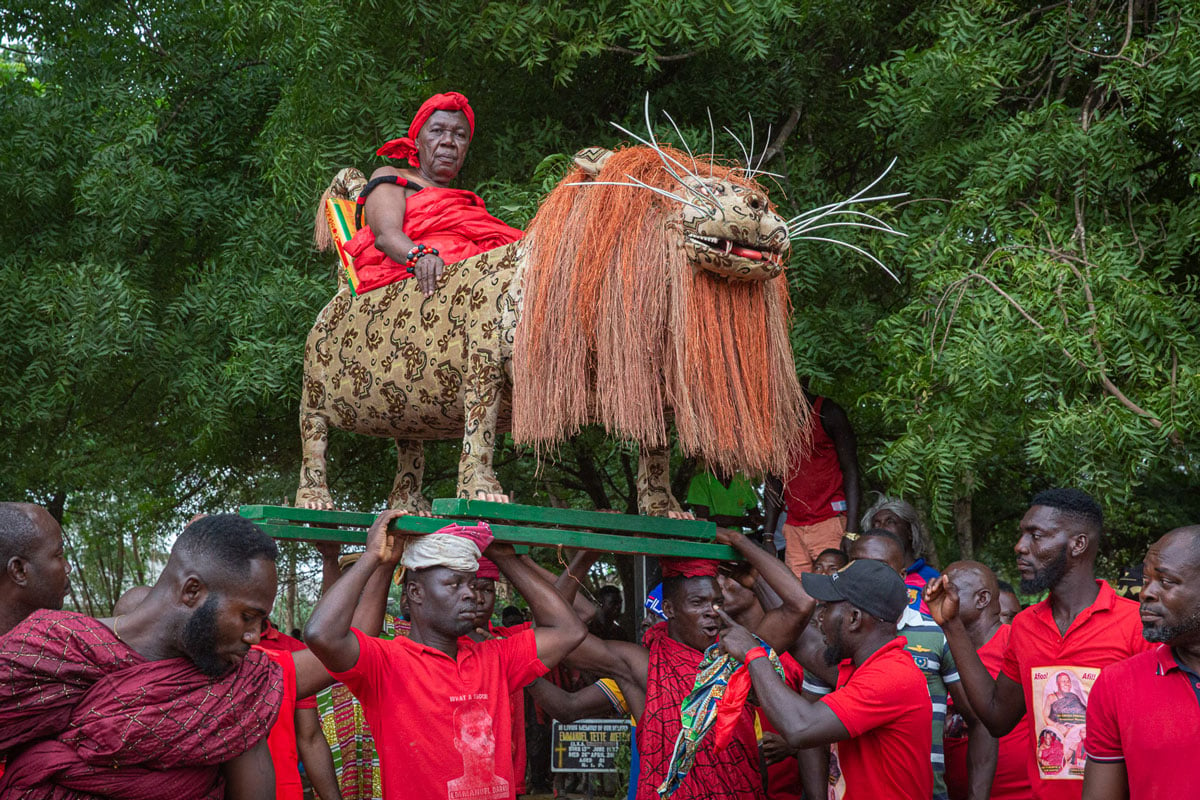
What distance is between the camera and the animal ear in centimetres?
477

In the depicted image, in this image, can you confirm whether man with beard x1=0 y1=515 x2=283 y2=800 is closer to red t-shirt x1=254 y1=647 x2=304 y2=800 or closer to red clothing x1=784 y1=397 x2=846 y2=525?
red t-shirt x1=254 y1=647 x2=304 y2=800

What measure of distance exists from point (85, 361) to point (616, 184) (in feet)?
18.2

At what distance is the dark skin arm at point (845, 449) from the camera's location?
717cm

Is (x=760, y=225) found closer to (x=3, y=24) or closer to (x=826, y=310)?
(x=826, y=310)

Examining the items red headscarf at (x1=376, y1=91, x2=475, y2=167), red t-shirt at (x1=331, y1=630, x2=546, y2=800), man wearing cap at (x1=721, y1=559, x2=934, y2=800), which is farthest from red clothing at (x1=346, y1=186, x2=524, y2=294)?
man wearing cap at (x1=721, y1=559, x2=934, y2=800)

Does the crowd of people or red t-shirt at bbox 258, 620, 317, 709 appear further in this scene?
red t-shirt at bbox 258, 620, 317, 709

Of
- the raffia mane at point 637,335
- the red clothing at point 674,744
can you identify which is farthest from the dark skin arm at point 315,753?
the raffia mane at point 637,335

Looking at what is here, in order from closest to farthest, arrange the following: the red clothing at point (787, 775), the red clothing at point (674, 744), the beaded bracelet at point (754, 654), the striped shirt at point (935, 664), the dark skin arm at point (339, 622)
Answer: the dark skin arm at point (339, 622), the beaded bracelet at point (754, 654), the red clothing at point (674, 744), the striped shirt at point (935, 664), the red clothing at point (787, 775)

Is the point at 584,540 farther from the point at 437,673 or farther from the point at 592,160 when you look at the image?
the point at 592,160

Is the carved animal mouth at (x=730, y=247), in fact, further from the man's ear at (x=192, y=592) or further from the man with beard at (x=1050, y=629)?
the man's ear at (x=192, y=592)

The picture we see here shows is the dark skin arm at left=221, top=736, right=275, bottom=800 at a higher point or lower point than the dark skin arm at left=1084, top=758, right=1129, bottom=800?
higher

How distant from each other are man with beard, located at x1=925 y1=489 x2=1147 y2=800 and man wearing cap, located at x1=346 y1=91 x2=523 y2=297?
Result: 2.40m

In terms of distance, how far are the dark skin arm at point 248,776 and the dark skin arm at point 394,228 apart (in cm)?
244

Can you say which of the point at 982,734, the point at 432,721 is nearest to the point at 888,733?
the point at 982,734
